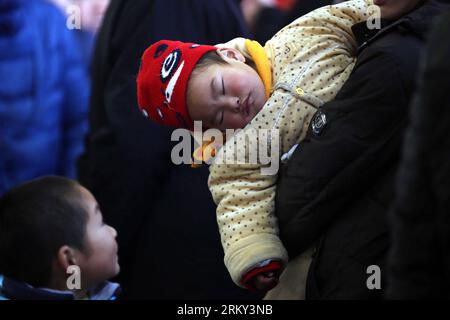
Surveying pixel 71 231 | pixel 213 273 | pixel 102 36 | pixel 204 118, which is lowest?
pixel 213 273

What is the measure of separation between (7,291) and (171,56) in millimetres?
782

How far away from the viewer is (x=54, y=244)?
209 cm

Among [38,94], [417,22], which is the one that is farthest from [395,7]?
[38,94]

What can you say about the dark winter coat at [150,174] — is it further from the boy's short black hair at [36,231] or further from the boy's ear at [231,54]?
the boy's ear at [231,54]

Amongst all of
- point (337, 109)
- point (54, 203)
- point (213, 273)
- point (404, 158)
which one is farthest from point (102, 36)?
point (404, 158)

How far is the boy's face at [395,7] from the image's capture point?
4.73 ft

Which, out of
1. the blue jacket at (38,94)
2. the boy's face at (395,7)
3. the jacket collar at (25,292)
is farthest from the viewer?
the blue jacket at (38,94)

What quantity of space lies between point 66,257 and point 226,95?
29.1 inches

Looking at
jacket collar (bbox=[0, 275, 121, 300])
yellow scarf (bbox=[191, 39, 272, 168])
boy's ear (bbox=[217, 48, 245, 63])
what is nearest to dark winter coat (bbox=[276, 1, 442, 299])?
yellow scarf (bbox=[191, 39, 272, 168])

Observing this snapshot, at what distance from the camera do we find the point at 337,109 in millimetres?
1415

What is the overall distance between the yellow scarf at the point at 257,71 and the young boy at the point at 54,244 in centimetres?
51

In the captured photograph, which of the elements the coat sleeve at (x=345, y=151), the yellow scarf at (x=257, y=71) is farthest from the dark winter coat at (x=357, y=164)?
the yellow scarf at (x=257, y=71)

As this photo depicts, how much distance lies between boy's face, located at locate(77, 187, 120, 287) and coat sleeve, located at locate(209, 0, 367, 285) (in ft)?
2.05

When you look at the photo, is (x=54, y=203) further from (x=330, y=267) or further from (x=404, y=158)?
(x=404, y=158)
